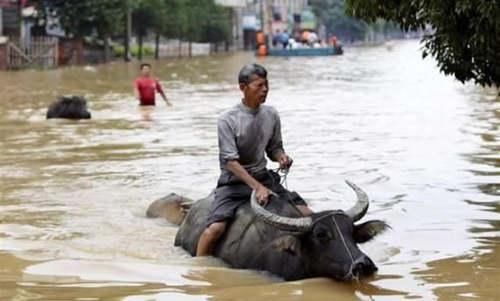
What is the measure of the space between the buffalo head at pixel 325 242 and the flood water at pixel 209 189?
14 cm

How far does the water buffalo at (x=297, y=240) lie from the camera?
→ 708cm

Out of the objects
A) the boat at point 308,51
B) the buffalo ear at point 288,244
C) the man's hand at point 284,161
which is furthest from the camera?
the boat at point 308,51

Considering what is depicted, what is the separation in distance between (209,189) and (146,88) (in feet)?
36.8

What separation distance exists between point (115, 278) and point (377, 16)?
3915 mm

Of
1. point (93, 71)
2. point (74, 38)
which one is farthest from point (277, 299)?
point (74, 38)

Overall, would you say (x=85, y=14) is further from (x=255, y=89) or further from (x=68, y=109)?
(x=255, y=89)

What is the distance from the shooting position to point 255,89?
24.8ft

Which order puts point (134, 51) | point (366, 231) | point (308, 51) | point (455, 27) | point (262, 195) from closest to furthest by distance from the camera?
point (366, 231)
point (262, 195)
point (455, 27)
point (134, 51)
point (308, 51)

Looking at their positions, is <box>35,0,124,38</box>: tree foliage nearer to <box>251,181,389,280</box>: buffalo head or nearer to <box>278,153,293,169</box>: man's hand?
<box>278,153,293,169</box>: man's hand

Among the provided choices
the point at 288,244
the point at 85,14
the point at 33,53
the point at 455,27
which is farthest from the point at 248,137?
the point at 85,14

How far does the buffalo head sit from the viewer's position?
704 cm

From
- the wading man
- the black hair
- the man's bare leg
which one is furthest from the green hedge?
the black hair

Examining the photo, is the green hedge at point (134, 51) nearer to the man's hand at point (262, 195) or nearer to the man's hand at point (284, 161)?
the man's hand at point (284, 161)

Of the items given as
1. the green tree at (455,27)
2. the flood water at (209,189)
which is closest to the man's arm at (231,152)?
the flood water at (209,189)
